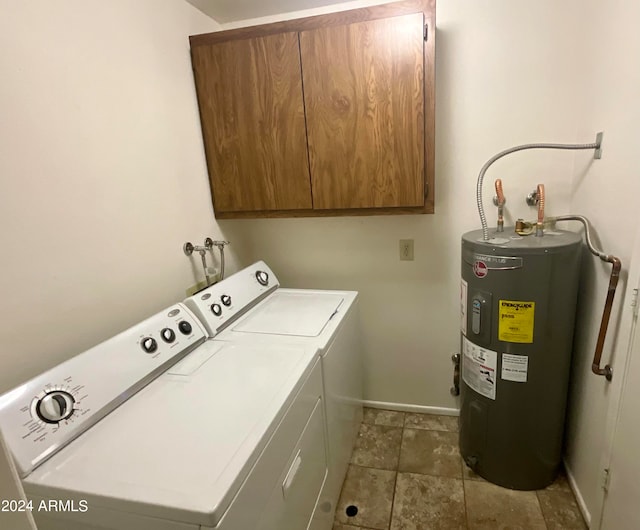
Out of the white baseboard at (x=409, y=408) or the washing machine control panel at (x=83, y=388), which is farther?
the white baseboard at (x=409, y=408)

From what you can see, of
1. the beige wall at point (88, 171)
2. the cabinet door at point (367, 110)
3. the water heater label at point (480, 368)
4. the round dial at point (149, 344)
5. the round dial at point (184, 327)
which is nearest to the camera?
the beige wall at point (88, 171)

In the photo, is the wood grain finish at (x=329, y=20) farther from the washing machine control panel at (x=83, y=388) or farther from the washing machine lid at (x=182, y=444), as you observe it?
the washing machine lid at (x=182, y=444)

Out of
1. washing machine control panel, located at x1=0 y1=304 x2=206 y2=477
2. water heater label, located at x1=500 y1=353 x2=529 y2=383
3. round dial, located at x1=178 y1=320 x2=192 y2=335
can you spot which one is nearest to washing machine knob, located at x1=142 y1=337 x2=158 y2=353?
washing machine control panel, located at x1=0 y1=304 x2=206 y2=477

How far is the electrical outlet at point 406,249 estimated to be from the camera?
1960 mm

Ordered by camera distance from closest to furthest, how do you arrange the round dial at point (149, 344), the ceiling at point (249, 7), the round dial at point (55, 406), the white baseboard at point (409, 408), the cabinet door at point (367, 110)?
1. the round dial at point (55, 406)
2. the round dial at point (149, 344)
3. the cabinet door at point (367, 110)
4. the ceiling at point (249, 7)
5. the white baseboard at point (409, 408)

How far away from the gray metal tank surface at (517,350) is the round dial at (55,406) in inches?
57.8

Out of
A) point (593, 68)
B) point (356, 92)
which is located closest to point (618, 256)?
point (593, 68)

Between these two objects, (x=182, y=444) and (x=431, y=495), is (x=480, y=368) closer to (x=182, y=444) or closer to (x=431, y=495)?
(x=431, y=495)

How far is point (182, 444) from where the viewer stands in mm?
882

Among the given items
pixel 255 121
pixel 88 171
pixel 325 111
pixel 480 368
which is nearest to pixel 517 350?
pixel 480 368

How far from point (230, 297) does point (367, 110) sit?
102cm

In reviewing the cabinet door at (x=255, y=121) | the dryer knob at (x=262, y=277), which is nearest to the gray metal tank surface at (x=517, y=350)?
the cabinet door at (x=255, y=121)

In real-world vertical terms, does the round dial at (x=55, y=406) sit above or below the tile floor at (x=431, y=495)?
above

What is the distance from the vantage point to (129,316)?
1370 mm
